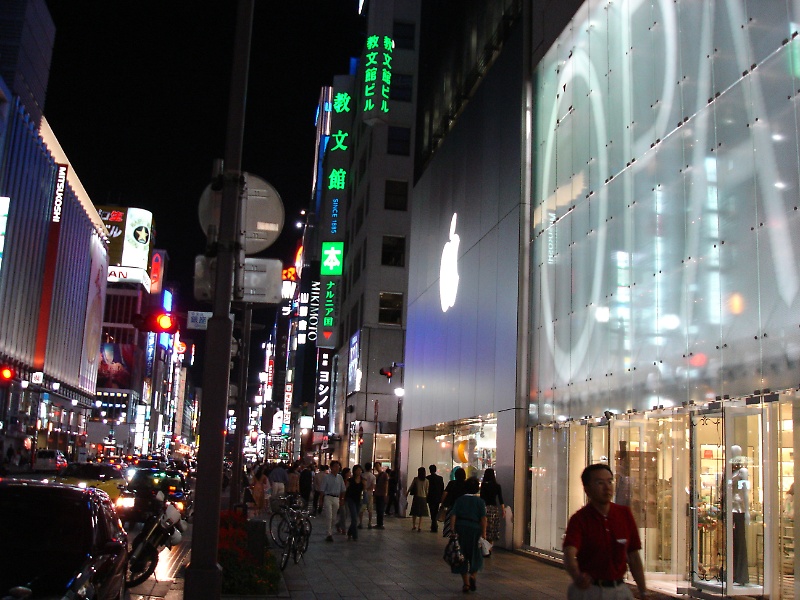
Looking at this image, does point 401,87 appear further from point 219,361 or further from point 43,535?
point 43,535

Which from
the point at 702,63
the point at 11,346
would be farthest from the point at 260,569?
the point at 11,346

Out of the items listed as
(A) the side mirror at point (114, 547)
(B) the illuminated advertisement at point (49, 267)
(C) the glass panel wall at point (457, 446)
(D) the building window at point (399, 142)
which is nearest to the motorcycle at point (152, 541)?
(A) the side mirror at point (114, 547)

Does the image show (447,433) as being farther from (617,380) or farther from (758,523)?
(758,523)

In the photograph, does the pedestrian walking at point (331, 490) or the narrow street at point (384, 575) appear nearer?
the narrow street at point (384, 575)

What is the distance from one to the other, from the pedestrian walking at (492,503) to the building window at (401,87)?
1451 inches

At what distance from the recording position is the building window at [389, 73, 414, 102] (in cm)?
5319

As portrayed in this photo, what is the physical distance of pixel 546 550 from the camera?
18547 mm

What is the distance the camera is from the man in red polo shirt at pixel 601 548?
5625 millimetres

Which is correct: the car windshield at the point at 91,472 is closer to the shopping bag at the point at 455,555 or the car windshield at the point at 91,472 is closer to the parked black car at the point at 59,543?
the shopping bag at the point at 455,555

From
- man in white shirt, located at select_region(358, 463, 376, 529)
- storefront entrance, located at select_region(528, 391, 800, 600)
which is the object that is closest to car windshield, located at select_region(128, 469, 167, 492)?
man in white shirt, located at select_region(358, 463, 376, 529)

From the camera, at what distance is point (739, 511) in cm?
1186

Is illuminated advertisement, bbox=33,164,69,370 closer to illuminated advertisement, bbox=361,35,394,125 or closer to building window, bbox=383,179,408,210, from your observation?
illuminated advertisement, bbox=361,35,394,125

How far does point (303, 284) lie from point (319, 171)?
12.7 meters

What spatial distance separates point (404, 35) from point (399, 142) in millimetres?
7083
